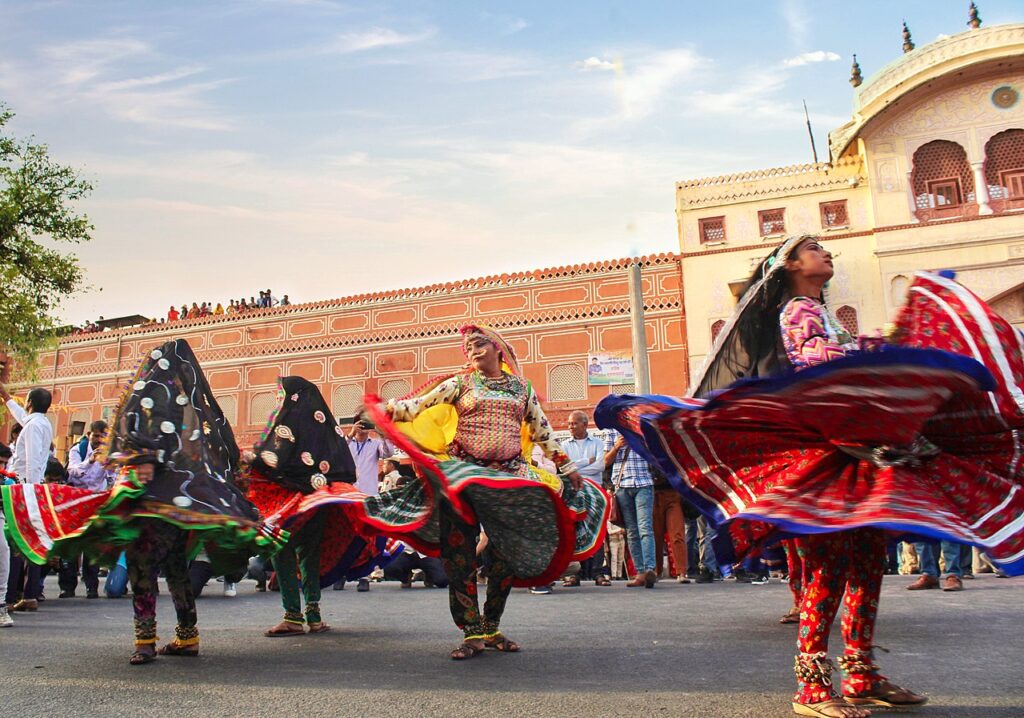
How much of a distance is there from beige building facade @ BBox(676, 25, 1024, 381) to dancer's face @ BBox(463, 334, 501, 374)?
1788 cm

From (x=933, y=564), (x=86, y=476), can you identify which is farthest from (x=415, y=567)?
(x=933, y=564)

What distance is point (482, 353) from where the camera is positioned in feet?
15.7

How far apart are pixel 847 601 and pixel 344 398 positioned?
24.0m

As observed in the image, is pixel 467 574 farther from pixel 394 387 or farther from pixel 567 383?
pixel 394 387

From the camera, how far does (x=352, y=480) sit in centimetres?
572

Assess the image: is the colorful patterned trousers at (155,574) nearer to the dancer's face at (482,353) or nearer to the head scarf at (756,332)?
the dancer's face at (482,353)

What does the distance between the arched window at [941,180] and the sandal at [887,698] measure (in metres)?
21.3

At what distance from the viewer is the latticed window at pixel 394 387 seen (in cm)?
2555

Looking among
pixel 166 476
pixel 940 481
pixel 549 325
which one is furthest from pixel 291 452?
pixel 549 325

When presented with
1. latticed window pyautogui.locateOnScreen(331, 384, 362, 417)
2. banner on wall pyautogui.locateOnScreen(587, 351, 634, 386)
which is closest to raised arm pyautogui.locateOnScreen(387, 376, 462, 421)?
banner on wall pyautogui.locateOnScreen(587, 351, 634, 386)

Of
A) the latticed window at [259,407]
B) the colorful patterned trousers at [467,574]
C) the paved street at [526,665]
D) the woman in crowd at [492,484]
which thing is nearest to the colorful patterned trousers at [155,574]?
the paved street at [526,665]

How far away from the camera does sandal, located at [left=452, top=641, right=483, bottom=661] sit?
165 inches

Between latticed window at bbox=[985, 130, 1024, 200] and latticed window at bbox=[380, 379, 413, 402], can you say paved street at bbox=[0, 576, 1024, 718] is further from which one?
latticed window at bbox=[380, 379, 413, 402]

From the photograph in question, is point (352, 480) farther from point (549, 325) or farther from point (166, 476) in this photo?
point (549, 325)
